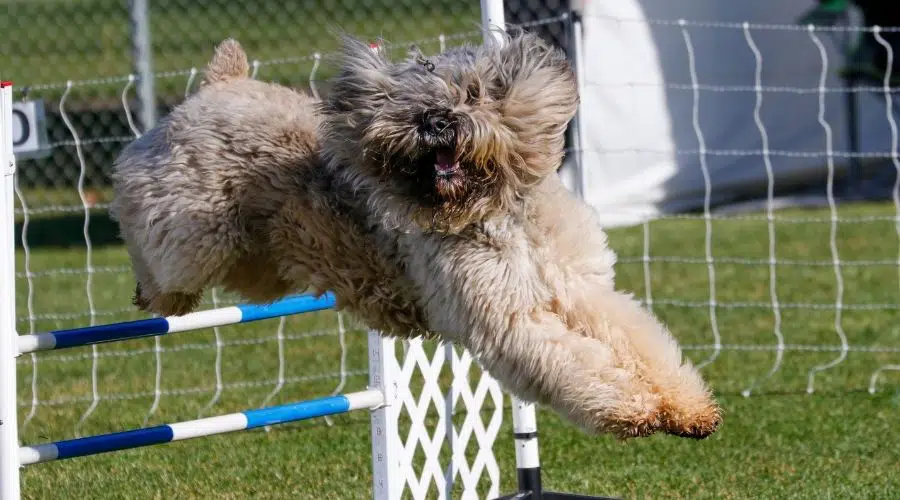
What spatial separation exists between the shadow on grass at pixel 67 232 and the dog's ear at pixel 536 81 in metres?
7.26

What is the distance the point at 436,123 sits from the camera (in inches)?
116

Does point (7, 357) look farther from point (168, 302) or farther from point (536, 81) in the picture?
point (536, 81)

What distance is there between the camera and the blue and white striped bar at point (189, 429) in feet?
11.3

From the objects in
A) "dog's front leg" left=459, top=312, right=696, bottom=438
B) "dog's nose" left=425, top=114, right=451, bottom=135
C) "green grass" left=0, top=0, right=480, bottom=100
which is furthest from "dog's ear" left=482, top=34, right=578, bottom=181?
"green grass" left=0, top=0, right=480, bottom=100

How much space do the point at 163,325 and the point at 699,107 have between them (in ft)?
24.2

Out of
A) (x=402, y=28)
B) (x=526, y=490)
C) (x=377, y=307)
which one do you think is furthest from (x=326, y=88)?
(x=402, y=28)

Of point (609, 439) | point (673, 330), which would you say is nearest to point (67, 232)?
point (673, 330)

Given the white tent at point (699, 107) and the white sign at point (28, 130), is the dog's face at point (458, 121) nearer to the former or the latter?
the white sign at point (28, 130)

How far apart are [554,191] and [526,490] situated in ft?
4.64

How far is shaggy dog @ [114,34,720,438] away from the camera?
Result: 2.99 m

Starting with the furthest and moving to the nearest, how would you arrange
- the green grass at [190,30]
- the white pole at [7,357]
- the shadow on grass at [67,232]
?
the green grass at [190,30] → the shadow on grass at [67,232] → the white pole at [7,357]

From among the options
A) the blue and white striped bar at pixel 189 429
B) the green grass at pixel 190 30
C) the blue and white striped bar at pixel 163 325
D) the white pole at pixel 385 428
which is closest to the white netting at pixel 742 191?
the white pole at pixel 385 428

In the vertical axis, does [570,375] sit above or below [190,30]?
below

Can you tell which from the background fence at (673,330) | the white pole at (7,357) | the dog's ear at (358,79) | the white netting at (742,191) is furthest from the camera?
the white netting at (742,191)
